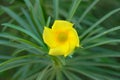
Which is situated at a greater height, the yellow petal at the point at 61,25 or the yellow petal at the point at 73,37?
the yellow petal at the point at 61,25

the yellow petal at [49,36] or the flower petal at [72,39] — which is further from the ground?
the yellow petal at [49,36]

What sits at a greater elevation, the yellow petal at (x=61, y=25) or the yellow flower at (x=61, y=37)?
the yellow petal at (x=61, y=25)

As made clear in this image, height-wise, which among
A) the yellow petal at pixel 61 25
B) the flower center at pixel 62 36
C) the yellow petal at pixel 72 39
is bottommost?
the yellow petal at pixel 72 39

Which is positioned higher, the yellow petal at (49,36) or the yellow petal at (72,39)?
the yellow petal at (49,36)

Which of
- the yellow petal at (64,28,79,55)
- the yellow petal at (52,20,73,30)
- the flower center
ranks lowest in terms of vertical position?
the yellow petal at (64,28,79,55)

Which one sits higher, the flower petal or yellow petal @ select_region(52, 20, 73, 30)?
yellow petal @ select_region(52, 20, 73, 30)

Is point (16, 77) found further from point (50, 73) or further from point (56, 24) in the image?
point (56, 24)

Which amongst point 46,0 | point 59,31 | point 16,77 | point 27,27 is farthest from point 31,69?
point 59,31

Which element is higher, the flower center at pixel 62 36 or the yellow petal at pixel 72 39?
the flower center at pixel 62 36
